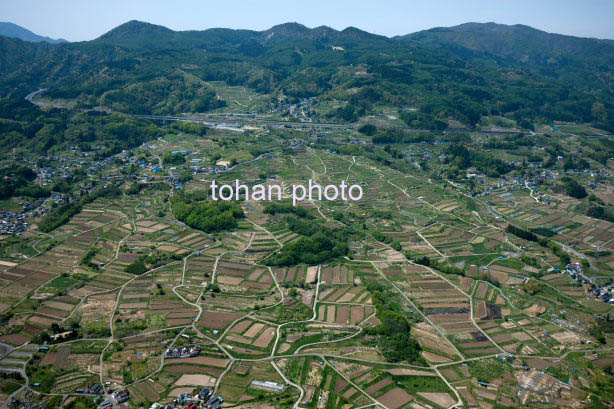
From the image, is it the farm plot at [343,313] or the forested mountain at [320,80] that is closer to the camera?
the farm plot at [343,313]

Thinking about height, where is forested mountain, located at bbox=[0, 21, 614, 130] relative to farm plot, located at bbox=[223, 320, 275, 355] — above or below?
above

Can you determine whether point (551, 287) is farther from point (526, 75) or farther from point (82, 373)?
point (526, 75)

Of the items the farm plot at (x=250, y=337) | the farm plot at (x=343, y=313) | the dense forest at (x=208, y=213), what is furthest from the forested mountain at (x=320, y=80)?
the farm plot at (x=250, y=337)

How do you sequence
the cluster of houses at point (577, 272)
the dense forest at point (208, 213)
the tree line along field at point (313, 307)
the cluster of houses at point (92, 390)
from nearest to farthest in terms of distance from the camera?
the cluster of houses at point (92, 390)
the tree line along field at point (313, 307)
the cluster of houses at point (577, 272)
the dense forest at point (208, 213)

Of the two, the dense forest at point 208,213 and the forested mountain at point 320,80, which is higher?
the forested mountain at point 320,80

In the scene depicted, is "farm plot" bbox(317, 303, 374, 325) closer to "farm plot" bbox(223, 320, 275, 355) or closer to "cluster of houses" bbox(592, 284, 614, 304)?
"farm plot" bbox(223, 320, 275, 355)

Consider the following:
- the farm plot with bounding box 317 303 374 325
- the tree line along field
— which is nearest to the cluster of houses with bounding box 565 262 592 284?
the tree line along field

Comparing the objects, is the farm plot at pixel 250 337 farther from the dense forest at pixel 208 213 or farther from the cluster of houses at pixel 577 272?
the cluster of houses at pixel 577 272
